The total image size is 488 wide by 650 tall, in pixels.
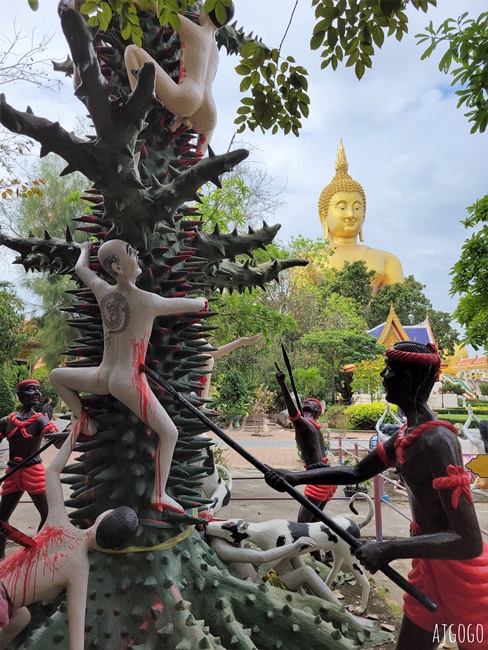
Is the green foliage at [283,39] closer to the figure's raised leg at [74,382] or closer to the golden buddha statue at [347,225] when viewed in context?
the figure's raised leg at [74,382]

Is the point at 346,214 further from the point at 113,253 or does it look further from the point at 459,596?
the point at 459,596

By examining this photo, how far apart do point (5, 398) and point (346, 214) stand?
32.0 metres

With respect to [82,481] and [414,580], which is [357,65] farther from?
[82,481]

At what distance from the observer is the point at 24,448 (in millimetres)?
5500

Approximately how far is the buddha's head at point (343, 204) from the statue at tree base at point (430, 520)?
40.5 meters

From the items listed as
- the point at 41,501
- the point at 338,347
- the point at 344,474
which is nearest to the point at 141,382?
the point at 344,474

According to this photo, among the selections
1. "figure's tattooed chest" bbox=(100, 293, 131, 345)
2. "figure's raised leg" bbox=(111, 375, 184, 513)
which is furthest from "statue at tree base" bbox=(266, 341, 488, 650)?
"figure's tattooed chest" bbox=(100, 293, 131, 345)

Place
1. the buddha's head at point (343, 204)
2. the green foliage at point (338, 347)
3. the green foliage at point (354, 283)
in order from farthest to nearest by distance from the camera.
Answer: the buddha's head at point (343, 204), the green foliage at point (354, 283), the green foliage at point (338, 347)

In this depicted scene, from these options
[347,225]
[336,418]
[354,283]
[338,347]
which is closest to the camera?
[336,418]

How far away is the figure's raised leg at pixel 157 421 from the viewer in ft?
10.1

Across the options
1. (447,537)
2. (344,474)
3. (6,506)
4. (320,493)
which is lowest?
(6,506)

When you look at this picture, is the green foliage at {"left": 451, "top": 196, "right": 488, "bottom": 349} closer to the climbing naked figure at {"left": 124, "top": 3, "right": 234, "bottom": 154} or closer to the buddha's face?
the climbing naked figure at {"left": 124, "top": 3, "right": 234, "bottom": 154}

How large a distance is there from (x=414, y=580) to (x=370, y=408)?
1741cm

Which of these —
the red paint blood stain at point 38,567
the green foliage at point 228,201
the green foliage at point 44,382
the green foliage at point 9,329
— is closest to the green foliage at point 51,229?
the green foliage at point 44,382
